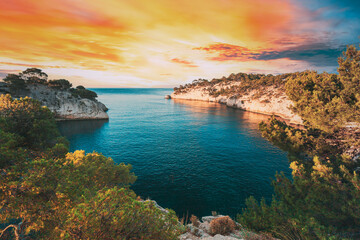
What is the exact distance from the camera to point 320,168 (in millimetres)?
10891

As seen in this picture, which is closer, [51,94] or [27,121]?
[27,121]

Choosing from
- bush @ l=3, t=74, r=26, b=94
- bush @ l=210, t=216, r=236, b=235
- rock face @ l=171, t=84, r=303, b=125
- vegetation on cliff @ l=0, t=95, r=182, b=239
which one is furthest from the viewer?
rock face @ l=171, t=84, r=303, b=125

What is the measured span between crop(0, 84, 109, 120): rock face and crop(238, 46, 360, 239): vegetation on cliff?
3208 inches

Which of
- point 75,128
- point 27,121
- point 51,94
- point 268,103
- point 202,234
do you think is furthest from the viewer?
point 268,103

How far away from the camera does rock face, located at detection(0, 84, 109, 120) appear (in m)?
69.8

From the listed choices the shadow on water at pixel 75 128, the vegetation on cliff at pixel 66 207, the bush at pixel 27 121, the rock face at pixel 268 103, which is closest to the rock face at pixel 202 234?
the vegetation on cliff at pixel 66 207

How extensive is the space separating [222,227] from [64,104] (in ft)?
283

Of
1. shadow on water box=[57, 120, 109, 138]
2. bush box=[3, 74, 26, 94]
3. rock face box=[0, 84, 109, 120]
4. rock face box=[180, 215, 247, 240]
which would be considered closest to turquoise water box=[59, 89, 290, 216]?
shadow on water box=[57, 120, 109, 138]

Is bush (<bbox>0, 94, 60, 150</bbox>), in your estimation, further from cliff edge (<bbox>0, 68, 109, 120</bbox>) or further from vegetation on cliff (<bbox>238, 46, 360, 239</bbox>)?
cliff edge (<bbox>0, 68, 109, 120</bbox>)

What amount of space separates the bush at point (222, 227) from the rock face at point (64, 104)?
257 feet

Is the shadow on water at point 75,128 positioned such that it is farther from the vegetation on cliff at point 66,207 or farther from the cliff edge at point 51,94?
the vegetation on cliff at point 66,207

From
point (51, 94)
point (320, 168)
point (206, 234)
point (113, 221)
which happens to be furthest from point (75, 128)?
point (320, 168)

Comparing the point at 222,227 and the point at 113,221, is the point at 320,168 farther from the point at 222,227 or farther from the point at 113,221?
the point at 113,221

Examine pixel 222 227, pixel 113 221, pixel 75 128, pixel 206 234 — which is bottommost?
pixel 75 128
